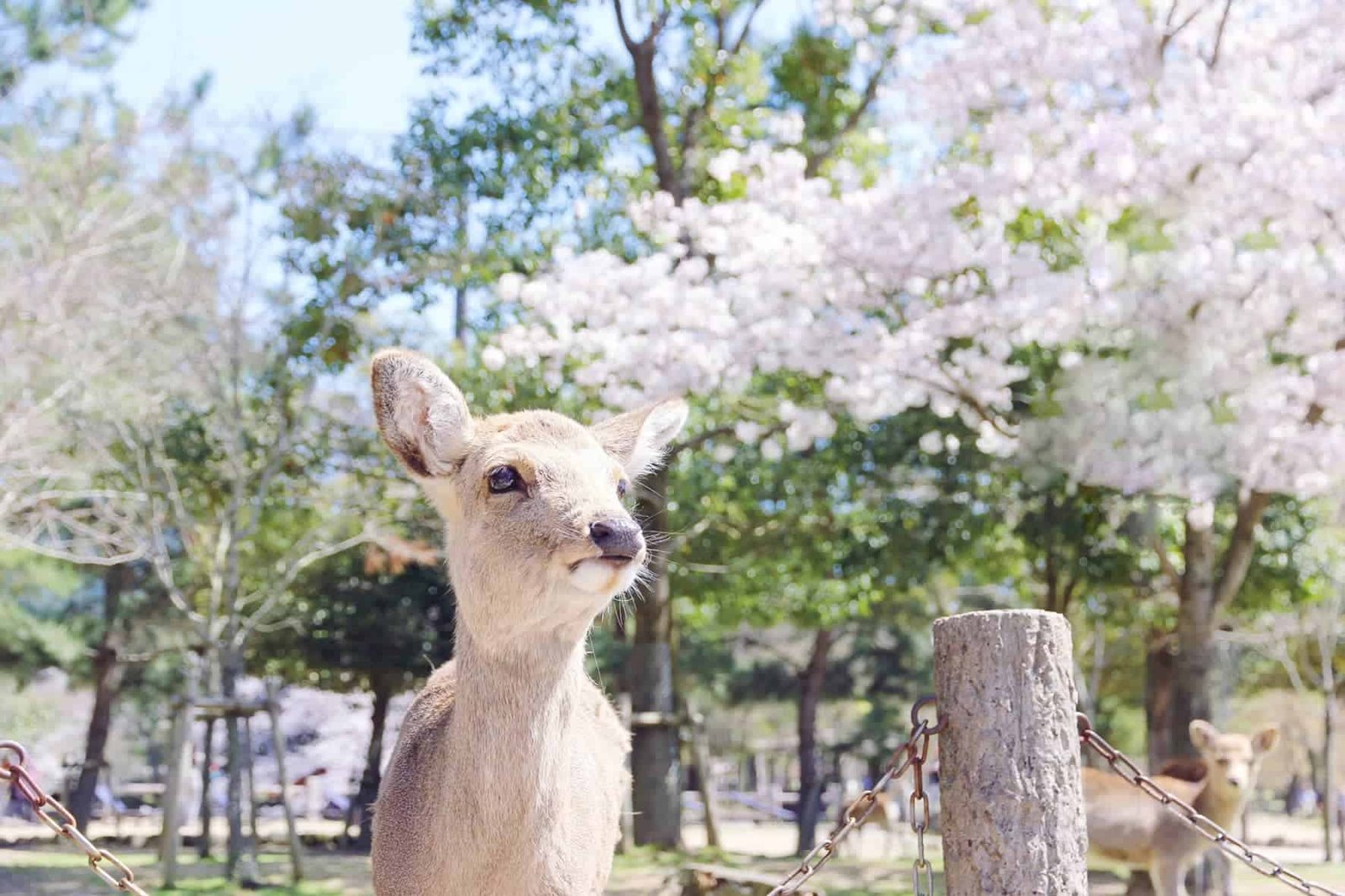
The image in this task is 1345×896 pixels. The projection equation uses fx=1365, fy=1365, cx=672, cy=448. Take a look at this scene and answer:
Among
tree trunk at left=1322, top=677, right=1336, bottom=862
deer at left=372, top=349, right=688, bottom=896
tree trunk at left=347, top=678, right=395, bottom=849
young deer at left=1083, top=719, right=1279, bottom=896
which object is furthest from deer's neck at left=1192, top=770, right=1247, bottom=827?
tree trunk at left=347, top=678, right=395, bottom=849

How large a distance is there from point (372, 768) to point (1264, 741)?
12.7 metres

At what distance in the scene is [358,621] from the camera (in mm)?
20328

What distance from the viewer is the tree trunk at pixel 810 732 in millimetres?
21656

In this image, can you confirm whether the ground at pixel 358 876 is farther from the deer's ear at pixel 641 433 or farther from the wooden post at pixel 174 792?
the deer's ear at pixel 641 433

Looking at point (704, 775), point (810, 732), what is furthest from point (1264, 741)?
point (810, 732)

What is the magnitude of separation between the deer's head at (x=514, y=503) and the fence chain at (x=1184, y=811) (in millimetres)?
1261

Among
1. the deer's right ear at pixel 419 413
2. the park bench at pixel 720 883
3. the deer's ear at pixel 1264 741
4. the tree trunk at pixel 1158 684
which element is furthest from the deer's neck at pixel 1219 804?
the tree trunk at pixel 1158 684

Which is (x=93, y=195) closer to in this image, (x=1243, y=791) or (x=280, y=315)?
(x=280, y=315)

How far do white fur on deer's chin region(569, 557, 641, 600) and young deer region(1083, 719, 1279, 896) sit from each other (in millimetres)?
7198

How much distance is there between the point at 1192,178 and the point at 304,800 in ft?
89.1

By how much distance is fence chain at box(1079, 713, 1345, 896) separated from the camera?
11.1 feet

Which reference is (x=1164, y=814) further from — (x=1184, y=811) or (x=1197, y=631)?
(x=1184, y=811)

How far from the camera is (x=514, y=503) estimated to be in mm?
3057

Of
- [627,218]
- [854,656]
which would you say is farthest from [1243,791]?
[854,656]
